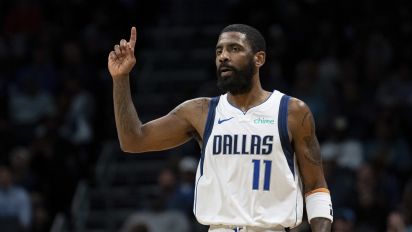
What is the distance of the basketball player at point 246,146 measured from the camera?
239 inches

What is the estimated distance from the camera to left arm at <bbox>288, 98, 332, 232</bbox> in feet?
20.2

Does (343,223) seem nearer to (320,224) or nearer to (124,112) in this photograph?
(320,224)

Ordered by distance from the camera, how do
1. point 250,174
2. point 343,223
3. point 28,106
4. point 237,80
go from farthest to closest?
point 28,106, point 343,223, point 237,80, point 250,174

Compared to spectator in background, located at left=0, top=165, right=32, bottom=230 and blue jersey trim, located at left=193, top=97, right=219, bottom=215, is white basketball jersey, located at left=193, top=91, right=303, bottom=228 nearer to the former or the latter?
blue jersey trim, located at left=193, top=97, right=219, bottom=215

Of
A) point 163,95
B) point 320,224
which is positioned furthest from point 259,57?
point 163,95

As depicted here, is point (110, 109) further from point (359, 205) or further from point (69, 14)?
point (359, 205)

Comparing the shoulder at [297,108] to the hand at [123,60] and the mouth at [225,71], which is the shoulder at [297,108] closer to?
the mouth at [225,71]

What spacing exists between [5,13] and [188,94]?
13.5ft

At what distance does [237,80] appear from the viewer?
20.3ft

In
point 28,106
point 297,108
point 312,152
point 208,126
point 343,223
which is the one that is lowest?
point 343,223

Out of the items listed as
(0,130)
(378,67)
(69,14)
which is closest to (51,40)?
(69,14)

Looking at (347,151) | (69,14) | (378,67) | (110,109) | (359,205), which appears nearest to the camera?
(359,205)

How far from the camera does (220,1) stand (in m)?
16.9

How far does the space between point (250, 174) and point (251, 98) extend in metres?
0.56
